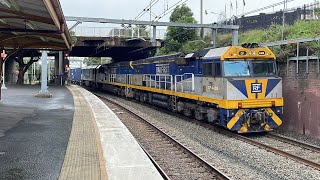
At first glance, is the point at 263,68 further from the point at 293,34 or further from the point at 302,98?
the point at 293,34

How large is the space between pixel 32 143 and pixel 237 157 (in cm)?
552

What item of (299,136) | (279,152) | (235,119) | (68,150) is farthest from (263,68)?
(68,150)

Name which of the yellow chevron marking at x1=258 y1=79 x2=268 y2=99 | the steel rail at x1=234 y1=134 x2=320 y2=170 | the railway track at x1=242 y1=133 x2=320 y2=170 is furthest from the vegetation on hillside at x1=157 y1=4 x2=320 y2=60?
the steel rail at x1=234 y1=134 x2=320 y2=170

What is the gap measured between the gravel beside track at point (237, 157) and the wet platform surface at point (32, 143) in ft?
12.5

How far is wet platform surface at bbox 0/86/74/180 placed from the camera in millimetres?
7496

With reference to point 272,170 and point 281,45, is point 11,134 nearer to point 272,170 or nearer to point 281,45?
point 272,170

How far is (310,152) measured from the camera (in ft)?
36.4

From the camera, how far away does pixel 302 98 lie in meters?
14.3

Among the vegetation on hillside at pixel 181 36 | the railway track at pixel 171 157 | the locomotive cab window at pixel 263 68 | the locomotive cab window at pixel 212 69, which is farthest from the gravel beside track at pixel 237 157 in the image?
the vegetation on hillside at pixel 181 36

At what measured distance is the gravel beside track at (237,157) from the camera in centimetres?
892

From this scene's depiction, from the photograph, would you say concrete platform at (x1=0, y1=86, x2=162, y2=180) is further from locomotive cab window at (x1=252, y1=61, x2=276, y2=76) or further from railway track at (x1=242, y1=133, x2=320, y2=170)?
locomotive cab window at (x1=252, y1=61, x2=276, y2=76)

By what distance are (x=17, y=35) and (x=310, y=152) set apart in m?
10.1

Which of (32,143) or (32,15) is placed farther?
(32,143)

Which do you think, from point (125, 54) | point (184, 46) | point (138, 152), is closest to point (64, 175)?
point (138, 152)
